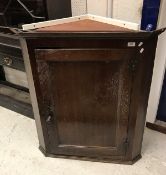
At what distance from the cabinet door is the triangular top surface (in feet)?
0.32

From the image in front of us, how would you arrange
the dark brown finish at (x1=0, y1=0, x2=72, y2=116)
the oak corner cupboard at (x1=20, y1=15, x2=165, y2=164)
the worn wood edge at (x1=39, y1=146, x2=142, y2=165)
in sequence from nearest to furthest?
the oak corner cupboard at (x1=20, y1=15, x2=165, y2=164) < the dark brown finish at (x1=0, y1=0, x2=72, y2=116) < the worn wood edge at (x1=39, y1=146, x2=142, y2=165)

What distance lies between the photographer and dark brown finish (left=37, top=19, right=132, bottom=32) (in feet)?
3.44

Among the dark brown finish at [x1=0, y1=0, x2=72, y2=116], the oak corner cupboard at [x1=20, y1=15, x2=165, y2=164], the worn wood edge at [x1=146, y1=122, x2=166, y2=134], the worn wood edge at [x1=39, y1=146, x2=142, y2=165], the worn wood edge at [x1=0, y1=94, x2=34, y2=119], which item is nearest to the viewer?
the oak corner cupboard at [x1=20, y1=15, x2=165, y2=164]

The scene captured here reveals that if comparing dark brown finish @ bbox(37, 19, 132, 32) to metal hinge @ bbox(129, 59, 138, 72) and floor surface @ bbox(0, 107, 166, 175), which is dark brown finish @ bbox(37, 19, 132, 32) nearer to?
metal hinge @ bbox(129, 59, 138, 72)

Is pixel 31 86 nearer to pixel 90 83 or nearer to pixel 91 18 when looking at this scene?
pixel 90 83

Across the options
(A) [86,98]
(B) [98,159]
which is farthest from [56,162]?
(A) [86,98]

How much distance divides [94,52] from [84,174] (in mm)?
796

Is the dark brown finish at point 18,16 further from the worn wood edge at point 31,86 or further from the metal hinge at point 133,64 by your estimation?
the metal hinge at point 133,64

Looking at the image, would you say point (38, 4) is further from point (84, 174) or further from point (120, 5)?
point (84, 174)

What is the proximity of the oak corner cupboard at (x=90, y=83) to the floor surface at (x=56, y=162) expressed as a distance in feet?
0.22

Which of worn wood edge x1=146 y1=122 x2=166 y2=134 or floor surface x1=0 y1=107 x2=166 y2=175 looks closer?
floor surface x1=0 y1=107 x2=166 y2=175

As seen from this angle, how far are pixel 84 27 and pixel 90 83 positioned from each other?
28 cm

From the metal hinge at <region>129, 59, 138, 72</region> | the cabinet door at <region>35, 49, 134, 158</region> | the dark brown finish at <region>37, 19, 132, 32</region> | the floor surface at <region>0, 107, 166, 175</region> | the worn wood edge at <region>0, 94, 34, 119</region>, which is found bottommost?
the floor surface at <region>0, 107, 166, 175</region>

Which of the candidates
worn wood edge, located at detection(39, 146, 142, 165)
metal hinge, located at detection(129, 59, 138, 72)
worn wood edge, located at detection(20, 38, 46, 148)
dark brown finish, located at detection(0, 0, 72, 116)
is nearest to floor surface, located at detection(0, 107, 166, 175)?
worn wood edge, located at detection(39, 146, 142, 165)
